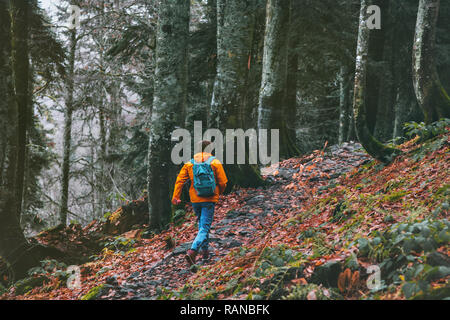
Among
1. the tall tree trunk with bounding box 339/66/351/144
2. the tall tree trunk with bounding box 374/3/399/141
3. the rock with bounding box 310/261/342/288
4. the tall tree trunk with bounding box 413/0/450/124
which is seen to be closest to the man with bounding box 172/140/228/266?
the rock with bounding box 310/261/342/288

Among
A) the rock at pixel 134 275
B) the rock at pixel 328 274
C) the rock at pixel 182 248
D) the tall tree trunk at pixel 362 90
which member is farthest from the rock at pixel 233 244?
the tall tree trunk at pixel 362 90

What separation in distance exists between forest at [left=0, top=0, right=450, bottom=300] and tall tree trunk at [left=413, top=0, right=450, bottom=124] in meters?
0.03

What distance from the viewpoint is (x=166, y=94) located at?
9.14 metres

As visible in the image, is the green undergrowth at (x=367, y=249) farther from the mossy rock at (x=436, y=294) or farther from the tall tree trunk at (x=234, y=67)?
the tall tree trunk at (x=234, y=67)

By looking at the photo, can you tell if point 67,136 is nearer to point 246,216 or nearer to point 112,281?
point 246,216

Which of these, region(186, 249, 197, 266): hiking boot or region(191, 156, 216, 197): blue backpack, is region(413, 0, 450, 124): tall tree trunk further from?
region(186, 249, 197, 266): hiking boot

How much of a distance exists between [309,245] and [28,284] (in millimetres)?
5695

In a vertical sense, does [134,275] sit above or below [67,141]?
below

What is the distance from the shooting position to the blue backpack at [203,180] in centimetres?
686

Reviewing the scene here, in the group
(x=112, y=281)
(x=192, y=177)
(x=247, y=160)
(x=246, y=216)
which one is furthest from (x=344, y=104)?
(x=112, y=281)

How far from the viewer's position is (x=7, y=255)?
7703 millimetres

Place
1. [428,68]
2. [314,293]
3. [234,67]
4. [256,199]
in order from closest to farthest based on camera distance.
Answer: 1. [314,293]
2. [428,68]
3. [256,199]
4. [234,67]

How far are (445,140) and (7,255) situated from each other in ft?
30.5

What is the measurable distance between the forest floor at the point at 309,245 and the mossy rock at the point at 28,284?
0.03m
